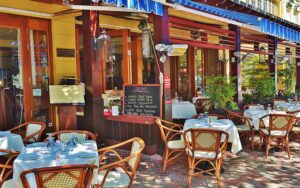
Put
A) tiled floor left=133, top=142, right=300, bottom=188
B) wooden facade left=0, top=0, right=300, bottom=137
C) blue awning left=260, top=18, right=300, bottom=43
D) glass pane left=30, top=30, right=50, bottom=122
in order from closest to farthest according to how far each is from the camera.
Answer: tiled floor left=133, top=142, right=300, bottom=188 < wooden facade left=0, top=0, right=300, bottom=137 < glass pane left=30, top=30, right=50, bottom=122 < blue awning left=260, top=18, right=300, bottom=43

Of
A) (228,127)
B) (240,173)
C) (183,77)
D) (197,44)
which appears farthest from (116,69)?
(240,173)

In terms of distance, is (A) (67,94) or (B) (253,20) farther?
(B) (253,20)

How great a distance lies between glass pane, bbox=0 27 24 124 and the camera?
21.1ft

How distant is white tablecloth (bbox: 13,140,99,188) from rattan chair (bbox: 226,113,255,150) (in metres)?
3.99

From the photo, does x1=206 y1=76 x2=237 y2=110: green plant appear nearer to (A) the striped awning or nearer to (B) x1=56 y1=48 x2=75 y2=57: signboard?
(A) the striped awning

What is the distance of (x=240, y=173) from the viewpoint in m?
5.14

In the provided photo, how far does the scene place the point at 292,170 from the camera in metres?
5.29

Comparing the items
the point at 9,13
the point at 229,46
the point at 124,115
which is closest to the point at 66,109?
the point at 124,115

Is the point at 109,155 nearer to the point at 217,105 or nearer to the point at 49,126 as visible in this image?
the point at 49,126

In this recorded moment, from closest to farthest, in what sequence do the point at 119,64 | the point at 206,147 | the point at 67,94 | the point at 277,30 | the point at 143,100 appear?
the point at 206,147 < the point at 143,100 < the point at 67,94 < the point at 277,30 < the point at 119,64

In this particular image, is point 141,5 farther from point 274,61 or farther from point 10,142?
point 274,61

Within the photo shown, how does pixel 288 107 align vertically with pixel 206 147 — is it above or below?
above

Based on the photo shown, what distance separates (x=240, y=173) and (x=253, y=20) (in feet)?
16.3

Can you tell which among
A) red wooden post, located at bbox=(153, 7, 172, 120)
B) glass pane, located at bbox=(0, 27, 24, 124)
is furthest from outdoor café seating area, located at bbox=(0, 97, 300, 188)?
glass pane, located at bbox=(0, 27, 24, 124)
